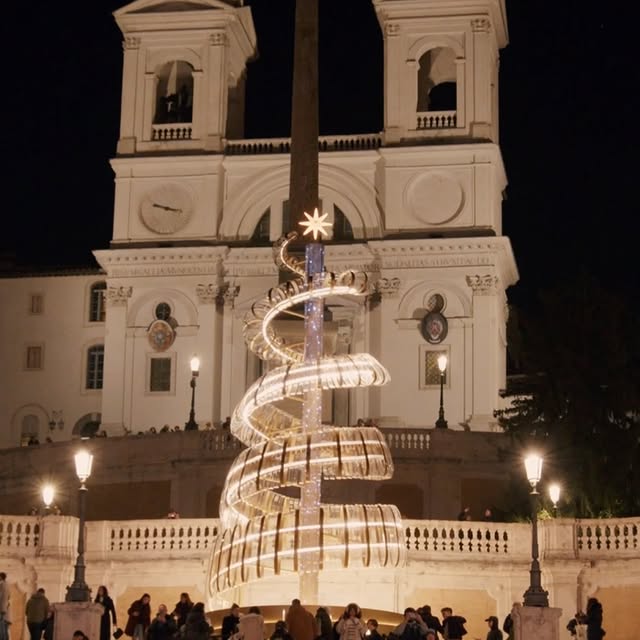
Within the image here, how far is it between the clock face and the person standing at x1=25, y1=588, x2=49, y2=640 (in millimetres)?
36995

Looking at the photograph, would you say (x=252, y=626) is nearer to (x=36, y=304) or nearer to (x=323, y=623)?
(x=323, y=623)

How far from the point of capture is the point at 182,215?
76625 mm

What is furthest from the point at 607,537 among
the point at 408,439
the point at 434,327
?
the point at 434,327


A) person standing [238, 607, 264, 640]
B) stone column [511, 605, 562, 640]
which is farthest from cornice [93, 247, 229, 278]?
person standing [238, 607, 264, 640]

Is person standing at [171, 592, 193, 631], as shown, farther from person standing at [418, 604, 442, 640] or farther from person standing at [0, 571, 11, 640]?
person standing at [418, 604, 442, 640]

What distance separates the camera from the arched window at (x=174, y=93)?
78.4 metres

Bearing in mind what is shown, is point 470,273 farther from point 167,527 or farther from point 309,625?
point 309,625

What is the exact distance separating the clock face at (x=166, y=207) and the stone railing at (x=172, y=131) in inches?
74.2

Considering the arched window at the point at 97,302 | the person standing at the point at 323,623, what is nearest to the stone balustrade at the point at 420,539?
the person standing at the point at 323,623

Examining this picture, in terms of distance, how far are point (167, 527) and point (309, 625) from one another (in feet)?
36.2

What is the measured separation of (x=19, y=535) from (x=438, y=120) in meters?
33.2

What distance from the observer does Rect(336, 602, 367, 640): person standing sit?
114 feet

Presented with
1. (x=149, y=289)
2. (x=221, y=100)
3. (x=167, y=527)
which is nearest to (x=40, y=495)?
(x=167, y=527)

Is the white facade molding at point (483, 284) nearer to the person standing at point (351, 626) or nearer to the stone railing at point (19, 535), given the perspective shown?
the stone railing at point (19, 535)
